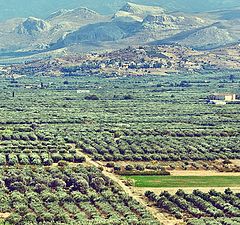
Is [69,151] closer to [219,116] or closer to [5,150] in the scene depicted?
[5,150]

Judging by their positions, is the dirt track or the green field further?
the green field

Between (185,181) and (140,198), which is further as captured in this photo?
(185,181)

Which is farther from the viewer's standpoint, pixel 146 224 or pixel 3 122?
pixel 3 122

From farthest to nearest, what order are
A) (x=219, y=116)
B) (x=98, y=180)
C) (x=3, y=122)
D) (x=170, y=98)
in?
1. (x=170, y=98)
2. (x=219, y=116)
3. (x=3, y=122)
4. (x=98, y=180)

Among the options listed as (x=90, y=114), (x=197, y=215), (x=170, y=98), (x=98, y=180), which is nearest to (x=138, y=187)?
(x=98, y=180)

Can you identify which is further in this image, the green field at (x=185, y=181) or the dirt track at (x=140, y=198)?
the green field at (x=185, y=181)

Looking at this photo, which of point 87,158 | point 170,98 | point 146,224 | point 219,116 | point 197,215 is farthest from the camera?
point 170,98

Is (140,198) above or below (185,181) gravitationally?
above
